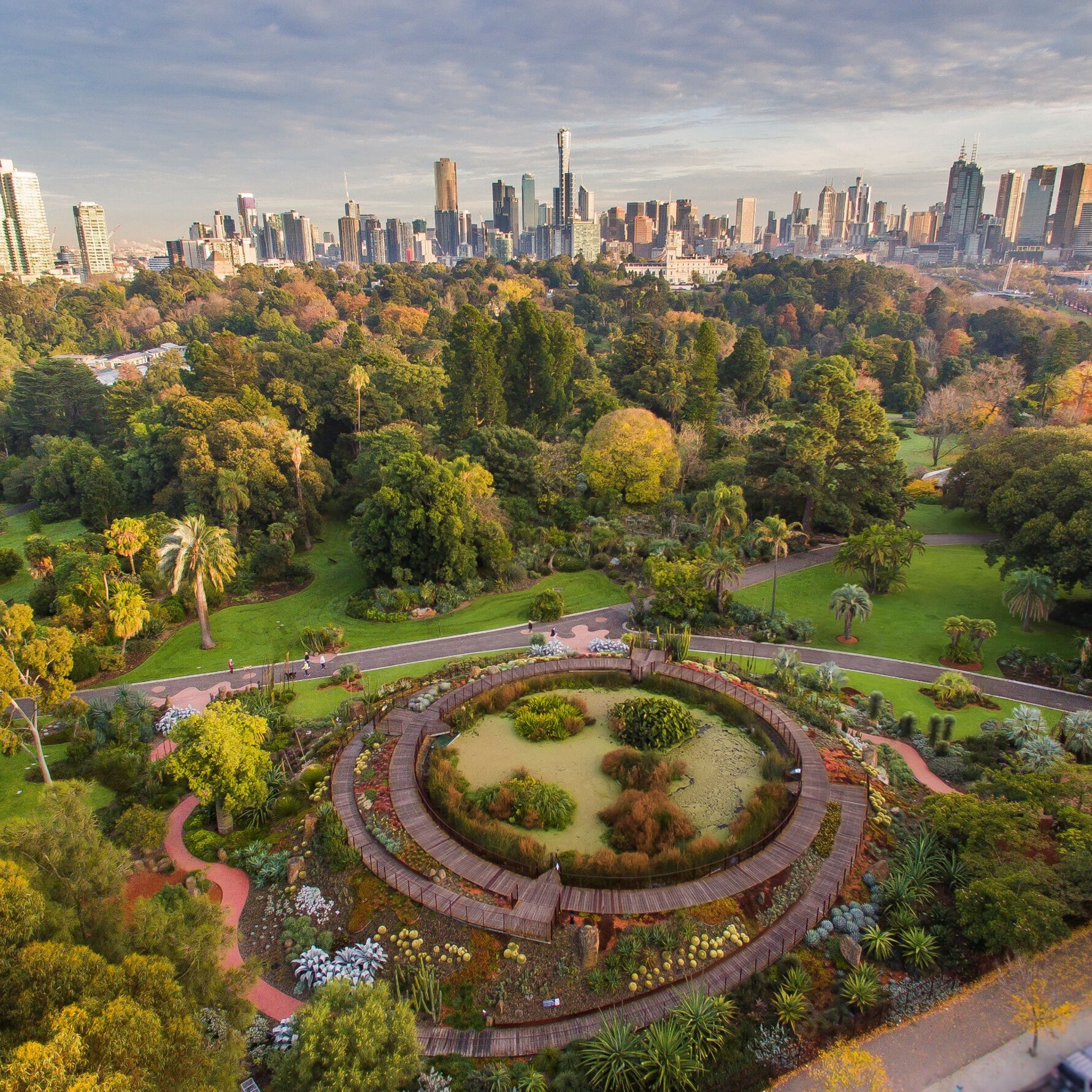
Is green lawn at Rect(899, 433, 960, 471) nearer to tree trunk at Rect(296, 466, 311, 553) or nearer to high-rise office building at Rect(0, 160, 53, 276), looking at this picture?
tree trunk at Rect(296, 466, 311, 553)

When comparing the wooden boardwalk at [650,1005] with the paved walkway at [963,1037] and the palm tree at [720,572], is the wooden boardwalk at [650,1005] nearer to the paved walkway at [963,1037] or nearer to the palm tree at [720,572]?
the paved walkway at [963,1037]

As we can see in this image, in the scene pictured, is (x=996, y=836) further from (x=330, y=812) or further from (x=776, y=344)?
(x=776, y=344)

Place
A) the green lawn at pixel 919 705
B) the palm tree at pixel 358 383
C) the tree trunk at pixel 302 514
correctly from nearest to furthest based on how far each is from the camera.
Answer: the green lawn at pixel 919 705 < the tree trunk at pixel 302 514 < the palm tree at pixel 358 383

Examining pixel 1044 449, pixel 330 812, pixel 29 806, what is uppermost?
pixel 1044 449

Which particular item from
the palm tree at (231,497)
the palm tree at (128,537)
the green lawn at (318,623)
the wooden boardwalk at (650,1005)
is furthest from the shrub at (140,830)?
the palm tree at (231,497)

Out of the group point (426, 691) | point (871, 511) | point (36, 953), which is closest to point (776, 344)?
point (871, 511)

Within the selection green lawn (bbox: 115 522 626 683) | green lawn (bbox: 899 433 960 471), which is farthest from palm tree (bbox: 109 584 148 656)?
A: green lawn (bbox: 899 433 960 471)
